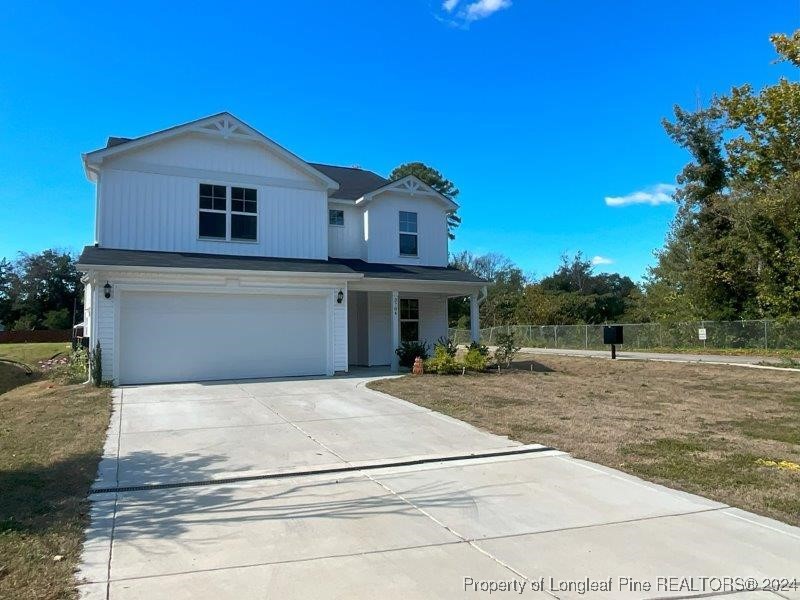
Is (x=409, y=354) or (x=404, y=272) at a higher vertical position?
(x=404, y=272)

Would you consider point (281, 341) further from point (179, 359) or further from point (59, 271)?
point (59, 271)

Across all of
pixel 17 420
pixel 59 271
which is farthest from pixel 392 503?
pixel 59 271

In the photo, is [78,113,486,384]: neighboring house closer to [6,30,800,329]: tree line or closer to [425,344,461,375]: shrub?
[425,344,461,375]: shrub

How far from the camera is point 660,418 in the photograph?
9.77 m

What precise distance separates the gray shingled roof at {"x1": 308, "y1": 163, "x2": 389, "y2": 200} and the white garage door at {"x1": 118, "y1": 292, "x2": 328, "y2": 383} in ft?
15.2

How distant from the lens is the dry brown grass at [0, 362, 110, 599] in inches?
147

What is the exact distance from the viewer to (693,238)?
104 feet

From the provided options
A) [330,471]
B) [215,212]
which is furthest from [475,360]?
[330,471]

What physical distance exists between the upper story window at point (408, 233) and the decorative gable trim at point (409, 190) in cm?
71

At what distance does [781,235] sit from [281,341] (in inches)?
932

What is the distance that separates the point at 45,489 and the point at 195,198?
11124mm

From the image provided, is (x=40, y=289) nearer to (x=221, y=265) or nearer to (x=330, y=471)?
(x=221, y=265)

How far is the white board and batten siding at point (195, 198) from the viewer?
1474 centimetres

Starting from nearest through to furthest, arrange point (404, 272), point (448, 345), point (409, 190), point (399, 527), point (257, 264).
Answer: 1. point (399, 527)
2. point (257, 264)
3. point (404, 272)
4. point (448, 345)
5. point (409, 190)
